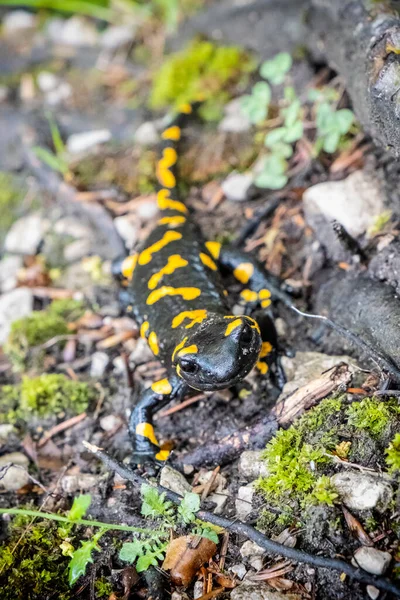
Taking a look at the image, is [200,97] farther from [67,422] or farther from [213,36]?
[67,422]

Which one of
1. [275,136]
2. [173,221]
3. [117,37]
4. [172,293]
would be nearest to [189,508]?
[172,293]

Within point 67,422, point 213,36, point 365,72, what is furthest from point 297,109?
point 67,422

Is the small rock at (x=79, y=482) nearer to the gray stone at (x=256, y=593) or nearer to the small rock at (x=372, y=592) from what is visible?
the gray stone at (x=256, y=593)

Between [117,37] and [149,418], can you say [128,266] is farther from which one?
[117,37]

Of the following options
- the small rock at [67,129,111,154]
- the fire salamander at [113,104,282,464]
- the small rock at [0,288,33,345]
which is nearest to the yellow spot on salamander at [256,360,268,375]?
the fire salamander at [113,104,282,464]

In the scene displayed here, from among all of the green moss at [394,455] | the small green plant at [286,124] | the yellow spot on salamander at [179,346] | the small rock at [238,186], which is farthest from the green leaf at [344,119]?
the green moss at [394,455]

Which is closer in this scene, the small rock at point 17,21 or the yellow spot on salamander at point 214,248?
the yellow spot on salamander at point 214,248

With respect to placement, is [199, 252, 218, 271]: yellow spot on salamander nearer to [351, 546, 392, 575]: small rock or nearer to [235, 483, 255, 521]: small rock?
[235, 483, 255, 521]: small rock
